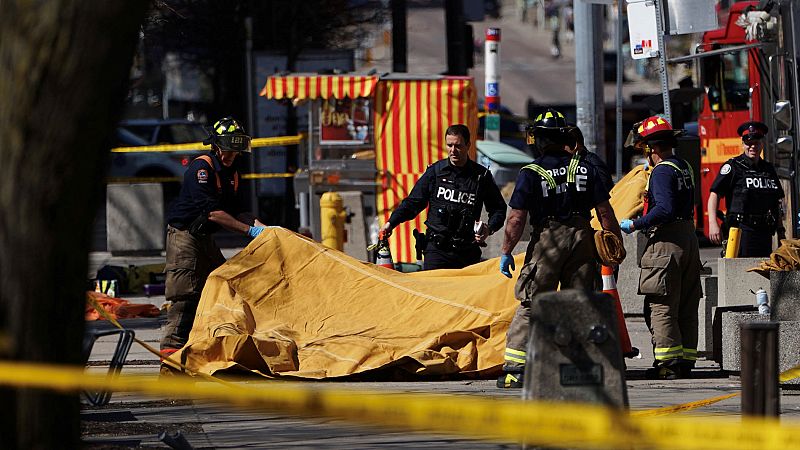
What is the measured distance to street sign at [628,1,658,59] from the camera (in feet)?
46.6

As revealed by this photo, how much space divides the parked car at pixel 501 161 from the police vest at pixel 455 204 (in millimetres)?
10033

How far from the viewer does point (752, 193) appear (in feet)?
39.0

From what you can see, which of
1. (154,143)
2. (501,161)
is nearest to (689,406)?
(501,161)

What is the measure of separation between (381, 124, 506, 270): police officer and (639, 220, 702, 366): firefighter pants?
3.96 feet

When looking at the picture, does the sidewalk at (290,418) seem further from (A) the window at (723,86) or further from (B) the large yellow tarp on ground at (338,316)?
(A) the window at (723,86)

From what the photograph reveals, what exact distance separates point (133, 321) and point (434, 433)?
703cm

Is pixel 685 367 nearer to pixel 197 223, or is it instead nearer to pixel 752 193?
pixel 752 193

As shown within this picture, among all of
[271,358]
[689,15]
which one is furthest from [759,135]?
[271,358]

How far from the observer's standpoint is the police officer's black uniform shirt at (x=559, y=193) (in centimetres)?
909

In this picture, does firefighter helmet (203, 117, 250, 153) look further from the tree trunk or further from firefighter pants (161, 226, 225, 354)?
the tree trunk

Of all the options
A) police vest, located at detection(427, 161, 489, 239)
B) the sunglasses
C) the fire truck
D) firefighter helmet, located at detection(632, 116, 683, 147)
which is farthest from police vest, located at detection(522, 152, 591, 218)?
the fire truck

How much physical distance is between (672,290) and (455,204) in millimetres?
1750

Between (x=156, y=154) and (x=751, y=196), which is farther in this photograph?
(x=156, y=154)

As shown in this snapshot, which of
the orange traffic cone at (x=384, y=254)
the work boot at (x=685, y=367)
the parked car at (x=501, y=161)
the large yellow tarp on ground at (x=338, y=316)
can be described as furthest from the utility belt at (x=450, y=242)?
the parked car at (x=501, y=161)
